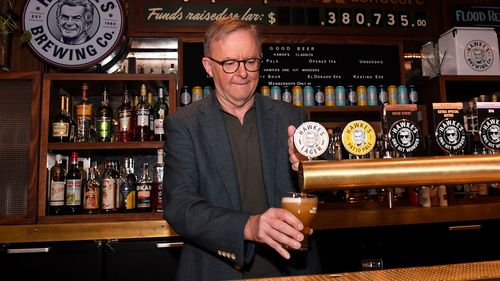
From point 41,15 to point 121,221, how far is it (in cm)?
144

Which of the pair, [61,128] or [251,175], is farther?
[61,128]

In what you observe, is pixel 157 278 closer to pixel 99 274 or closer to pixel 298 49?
pixel 99 274

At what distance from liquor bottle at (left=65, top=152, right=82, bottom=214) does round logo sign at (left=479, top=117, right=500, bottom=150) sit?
227cm

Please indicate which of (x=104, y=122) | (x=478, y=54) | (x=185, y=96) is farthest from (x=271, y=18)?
(x=478, y=54)

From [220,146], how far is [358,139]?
0.47 m

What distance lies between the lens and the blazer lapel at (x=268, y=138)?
4.55ft

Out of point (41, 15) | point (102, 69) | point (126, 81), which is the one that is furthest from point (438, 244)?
point (41, 15)

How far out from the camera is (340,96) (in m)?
2.85

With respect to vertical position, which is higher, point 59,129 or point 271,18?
point 271,18

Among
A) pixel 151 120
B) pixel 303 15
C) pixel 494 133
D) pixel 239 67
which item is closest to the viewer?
pixel 494 133

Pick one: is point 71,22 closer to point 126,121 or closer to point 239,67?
point 126,121

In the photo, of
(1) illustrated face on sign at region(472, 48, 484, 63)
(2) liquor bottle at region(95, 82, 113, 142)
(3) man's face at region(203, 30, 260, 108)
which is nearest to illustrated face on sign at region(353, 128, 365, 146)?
(3) man's face at region(203, 30, 260, 108)

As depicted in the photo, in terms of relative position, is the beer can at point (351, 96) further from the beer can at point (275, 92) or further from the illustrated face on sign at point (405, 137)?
the illustrated face on sign at point (405, 137)

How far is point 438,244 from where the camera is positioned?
2.52m
